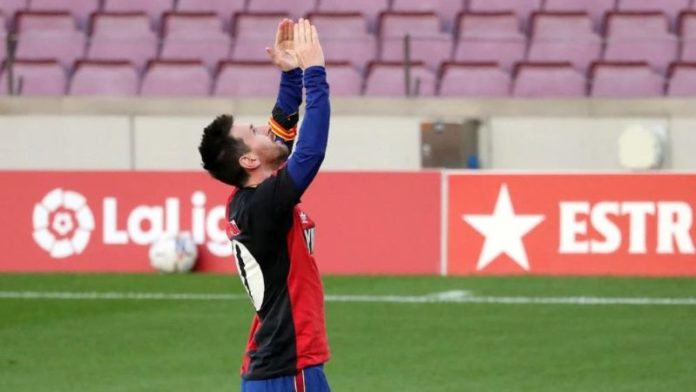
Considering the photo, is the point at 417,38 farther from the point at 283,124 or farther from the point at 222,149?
the point at 222,149

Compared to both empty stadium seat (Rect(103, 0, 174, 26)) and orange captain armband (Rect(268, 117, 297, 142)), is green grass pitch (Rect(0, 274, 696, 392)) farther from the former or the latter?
empty stadium seat (Rect(103, 0, 174, 26))

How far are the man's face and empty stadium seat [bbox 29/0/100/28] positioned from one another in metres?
16.1

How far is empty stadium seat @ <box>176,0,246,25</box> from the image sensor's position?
21.4 m

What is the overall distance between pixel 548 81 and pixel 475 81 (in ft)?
2.92

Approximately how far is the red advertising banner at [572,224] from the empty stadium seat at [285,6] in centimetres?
545

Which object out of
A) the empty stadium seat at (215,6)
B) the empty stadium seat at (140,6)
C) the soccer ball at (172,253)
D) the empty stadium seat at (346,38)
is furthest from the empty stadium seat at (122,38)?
the soccer ball at (172,253)

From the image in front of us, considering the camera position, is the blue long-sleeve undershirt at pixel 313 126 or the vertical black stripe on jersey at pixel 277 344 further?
the vertical black stripe on jersey at pixel 277 344

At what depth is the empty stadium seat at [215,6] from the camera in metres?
21.4

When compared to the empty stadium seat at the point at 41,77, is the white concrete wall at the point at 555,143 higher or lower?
lower

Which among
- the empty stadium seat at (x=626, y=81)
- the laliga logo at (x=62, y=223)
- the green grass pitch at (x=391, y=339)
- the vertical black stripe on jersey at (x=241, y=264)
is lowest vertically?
the green grass pitch at (x=391, y=339)

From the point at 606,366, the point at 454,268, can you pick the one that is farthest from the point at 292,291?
the point at 454,268

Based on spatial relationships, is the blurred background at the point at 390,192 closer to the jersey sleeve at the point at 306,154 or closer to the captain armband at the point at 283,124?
the captain armband at the point at 283,124

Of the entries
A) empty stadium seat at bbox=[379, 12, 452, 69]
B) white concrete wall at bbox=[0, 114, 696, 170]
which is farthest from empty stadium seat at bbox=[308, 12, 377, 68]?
white concrete wall at bbox=[0, 114, 696, 170]

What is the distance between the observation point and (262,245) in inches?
225
